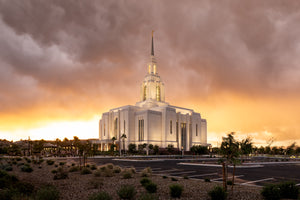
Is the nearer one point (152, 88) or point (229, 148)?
point (229, 148)

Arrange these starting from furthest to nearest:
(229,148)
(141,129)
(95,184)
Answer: (141,129)
(95,184)
(229,148)

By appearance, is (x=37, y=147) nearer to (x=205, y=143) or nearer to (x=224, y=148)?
(x=224, y=148)

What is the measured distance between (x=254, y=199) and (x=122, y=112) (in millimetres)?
81234

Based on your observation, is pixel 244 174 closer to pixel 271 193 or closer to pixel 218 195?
pixel 271 193

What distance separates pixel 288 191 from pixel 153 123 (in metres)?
74.2

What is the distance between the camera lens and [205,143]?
9944 cm

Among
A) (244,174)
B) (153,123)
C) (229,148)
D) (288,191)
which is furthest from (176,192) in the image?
(153,123)

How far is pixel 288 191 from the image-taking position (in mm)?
8406

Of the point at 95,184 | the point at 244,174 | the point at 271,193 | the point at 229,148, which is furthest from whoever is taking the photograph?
the point at 244,174

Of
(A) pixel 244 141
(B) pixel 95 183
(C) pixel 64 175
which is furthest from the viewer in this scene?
(C) pixel 64 175

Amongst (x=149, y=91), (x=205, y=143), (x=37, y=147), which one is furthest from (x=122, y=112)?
(x=37, y=147)

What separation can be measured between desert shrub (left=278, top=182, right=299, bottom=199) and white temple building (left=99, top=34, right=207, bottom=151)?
6965 centimetres

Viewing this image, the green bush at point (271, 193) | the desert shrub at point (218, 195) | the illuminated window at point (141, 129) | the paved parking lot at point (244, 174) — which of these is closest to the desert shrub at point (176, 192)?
the desert shrub at point (218, 195)

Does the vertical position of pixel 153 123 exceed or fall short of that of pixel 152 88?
it falls short
